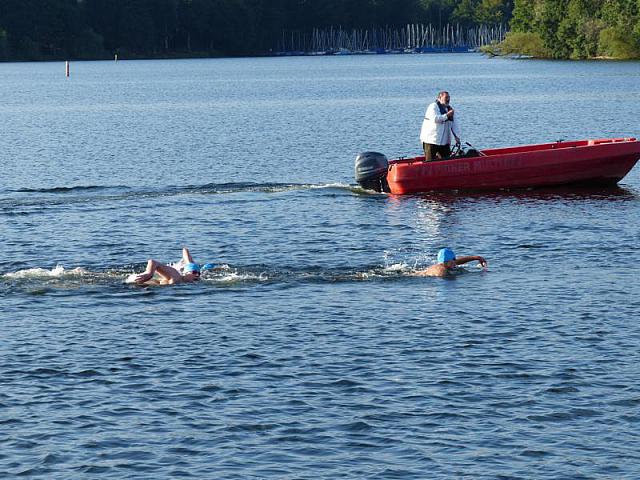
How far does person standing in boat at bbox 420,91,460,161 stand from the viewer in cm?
2964

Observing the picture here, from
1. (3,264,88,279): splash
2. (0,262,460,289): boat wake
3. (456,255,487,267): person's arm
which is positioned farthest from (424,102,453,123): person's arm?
(3,264,88,279): splash

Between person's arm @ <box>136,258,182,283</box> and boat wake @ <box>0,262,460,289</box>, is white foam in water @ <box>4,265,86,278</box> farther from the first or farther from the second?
person's arm @ <box>136,258,182,283</box>

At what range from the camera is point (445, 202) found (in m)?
29.8

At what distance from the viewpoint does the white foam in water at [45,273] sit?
20.9m

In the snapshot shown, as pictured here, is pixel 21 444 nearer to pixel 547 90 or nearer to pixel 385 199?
pixel 385 199

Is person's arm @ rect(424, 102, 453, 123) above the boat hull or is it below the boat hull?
above

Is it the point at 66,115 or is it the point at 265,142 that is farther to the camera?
the point at 66,115

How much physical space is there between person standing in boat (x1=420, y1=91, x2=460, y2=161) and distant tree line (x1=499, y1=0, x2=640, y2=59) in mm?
103225

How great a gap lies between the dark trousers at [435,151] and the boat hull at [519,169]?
0.33 meters

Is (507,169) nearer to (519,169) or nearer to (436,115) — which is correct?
(519,169)

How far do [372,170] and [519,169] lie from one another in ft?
11.8

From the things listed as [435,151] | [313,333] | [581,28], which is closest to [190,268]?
[313,333]

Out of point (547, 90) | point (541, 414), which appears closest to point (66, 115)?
point (547, 90)

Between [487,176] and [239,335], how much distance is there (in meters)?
14.4
